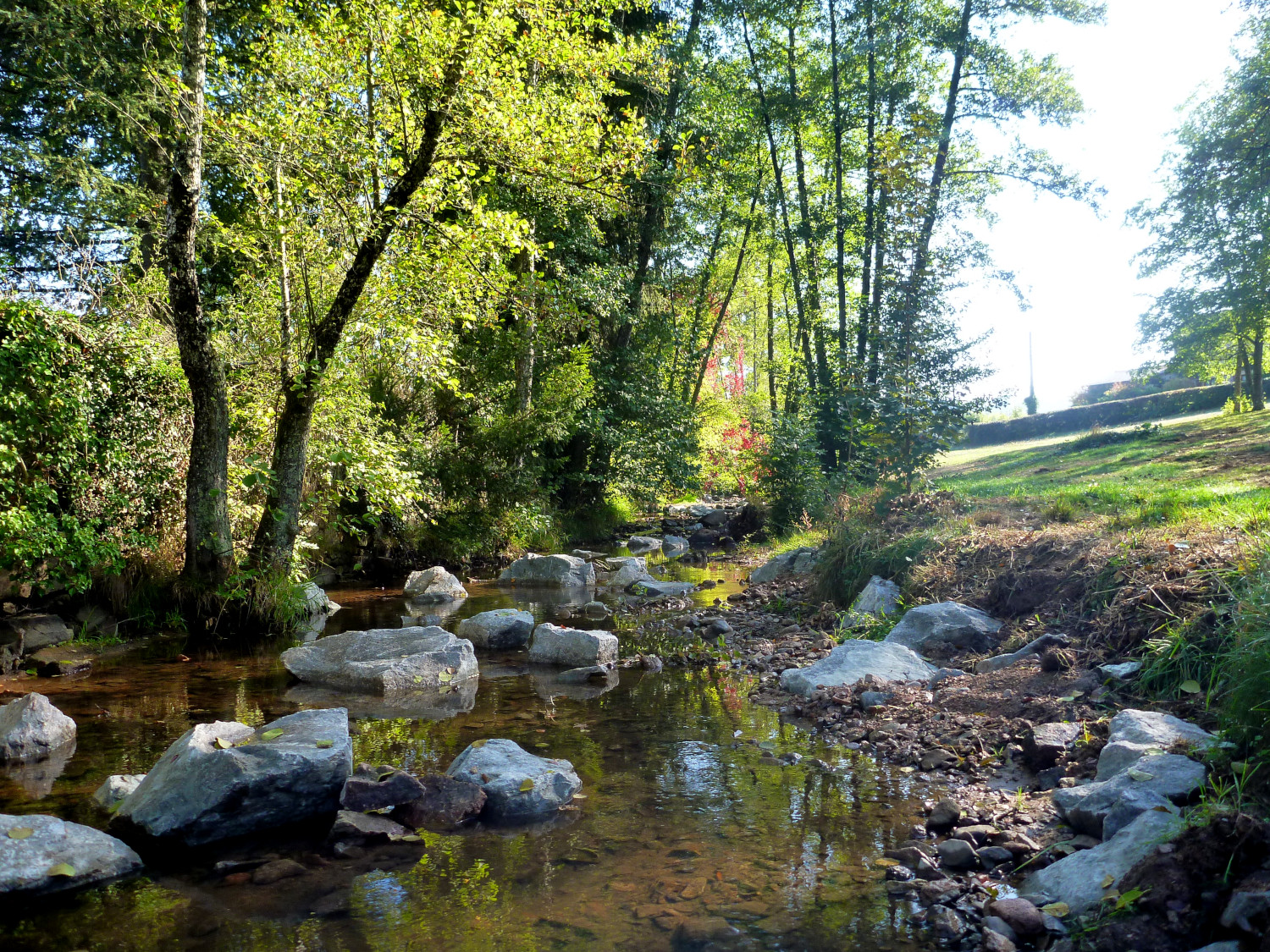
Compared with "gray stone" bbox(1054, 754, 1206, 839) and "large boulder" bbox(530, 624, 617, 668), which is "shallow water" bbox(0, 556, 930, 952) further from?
"large boulder" bbox(530, 624, 617, 668)

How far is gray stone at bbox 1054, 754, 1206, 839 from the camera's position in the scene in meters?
Answer: 3.53

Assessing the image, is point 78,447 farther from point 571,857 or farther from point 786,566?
point 786,566

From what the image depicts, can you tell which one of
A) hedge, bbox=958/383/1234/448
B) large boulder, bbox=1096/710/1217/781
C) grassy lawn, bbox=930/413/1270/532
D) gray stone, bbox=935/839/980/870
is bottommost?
gray stone, bbox=935/839/980/870

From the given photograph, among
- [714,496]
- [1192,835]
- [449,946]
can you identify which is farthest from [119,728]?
[714,496]

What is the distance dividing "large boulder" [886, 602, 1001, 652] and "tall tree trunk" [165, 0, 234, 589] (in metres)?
7.45

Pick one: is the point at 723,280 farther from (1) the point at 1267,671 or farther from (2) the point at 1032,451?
(1) the point at 1267,671

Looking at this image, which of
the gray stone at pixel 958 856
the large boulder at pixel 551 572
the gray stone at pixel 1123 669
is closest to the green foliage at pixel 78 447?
the large boulder at pixel 551 572

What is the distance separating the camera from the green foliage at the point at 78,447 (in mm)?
7664

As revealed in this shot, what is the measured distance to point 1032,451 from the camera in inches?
799

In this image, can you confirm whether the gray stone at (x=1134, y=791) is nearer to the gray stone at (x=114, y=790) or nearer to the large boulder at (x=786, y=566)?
the gray stone at (x=114, y=790)

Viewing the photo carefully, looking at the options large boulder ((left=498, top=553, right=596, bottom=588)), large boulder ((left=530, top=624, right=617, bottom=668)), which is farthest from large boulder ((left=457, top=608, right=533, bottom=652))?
large boulder ((left=498, top=553, right=596, bottom=588))

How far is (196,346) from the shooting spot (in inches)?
343

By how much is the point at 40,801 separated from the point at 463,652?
145 inches

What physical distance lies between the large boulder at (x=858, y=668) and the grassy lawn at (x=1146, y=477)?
2318 mm
